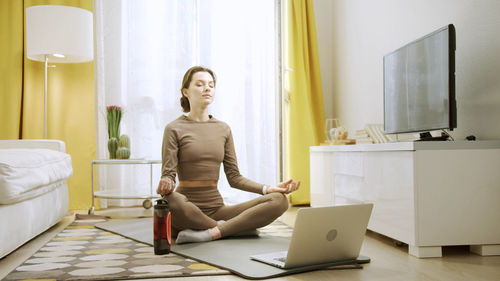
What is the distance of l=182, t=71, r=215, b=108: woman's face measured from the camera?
2.56 m

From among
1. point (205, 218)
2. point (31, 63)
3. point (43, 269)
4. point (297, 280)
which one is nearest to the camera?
point (297, 280)

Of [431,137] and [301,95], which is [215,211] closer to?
[431,137]

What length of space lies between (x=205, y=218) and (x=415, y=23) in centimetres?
179

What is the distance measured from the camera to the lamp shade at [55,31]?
372cm

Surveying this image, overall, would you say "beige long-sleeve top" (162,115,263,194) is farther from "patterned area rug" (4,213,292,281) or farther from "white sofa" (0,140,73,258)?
"white sofa" (0,140,73,258)

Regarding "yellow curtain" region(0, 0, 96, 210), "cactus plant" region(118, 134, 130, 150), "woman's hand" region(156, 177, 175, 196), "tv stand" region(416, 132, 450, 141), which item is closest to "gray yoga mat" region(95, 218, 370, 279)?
"woman's hand" region(156, 177, 175, 196)

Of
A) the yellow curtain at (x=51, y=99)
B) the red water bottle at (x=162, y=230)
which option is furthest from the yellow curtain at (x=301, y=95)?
the red water bottle at (x=162, y=230)

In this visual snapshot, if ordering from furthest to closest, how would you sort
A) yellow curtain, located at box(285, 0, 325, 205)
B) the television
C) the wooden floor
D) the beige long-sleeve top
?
1. yellow curtain, located at box(285, 0, 325, 205)
2. the beige long-sleeve top
3. the television
4. the wooden floor

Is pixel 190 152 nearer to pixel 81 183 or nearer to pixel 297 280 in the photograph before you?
pixel 297 280

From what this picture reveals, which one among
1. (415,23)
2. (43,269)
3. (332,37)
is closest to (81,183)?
(43,269)

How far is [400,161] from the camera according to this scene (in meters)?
2.26

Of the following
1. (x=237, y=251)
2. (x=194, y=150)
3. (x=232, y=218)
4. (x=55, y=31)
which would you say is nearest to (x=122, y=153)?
(x=55, y=31)

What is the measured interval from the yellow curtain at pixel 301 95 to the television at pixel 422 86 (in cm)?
143

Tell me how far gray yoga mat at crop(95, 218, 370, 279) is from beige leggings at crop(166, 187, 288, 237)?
88 millimetres
